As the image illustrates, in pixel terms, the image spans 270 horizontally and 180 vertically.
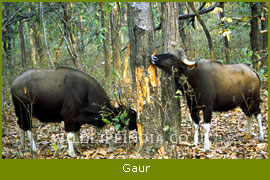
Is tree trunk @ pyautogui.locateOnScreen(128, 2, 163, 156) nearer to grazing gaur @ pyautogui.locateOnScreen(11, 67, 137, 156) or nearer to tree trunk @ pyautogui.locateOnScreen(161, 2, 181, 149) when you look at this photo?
tree trunk @ pyautogui.locateOnScreen(161, 2, 181, 149)

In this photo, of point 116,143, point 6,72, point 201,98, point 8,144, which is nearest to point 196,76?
point 201,98

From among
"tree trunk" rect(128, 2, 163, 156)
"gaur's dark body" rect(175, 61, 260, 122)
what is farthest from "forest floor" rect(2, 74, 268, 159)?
"gaur's dark body" rect(175, 61, 260, 122)

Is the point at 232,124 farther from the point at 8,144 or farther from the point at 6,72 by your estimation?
the point at 6,72

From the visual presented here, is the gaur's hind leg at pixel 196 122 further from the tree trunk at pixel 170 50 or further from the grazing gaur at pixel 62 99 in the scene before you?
the grazing gaur at pixel 62 99

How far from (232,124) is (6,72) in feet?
27.0

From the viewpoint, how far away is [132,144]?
684 cm

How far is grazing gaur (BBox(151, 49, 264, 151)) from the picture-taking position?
701 cm

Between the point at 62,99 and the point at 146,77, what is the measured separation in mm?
2187

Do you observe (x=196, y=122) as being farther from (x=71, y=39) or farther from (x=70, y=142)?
(x=71, y=39)

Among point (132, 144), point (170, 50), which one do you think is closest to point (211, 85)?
point (170, 50)

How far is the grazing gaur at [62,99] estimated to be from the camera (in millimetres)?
7068

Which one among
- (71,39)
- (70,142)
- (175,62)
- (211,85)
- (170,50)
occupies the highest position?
(71,39)

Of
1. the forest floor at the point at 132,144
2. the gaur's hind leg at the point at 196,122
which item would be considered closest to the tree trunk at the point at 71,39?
the forest floor at the point at 132,144

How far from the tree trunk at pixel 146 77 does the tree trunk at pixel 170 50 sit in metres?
0.47
